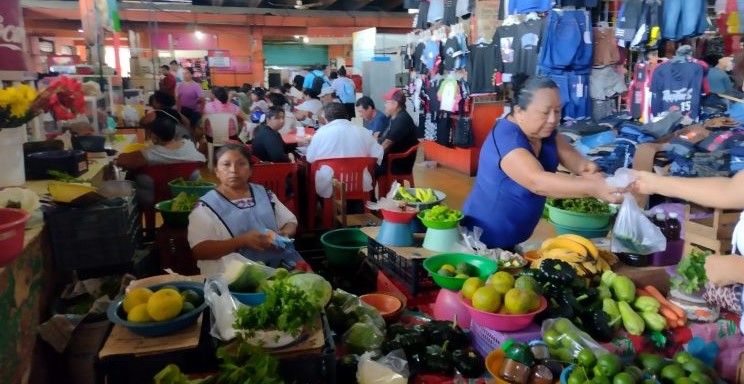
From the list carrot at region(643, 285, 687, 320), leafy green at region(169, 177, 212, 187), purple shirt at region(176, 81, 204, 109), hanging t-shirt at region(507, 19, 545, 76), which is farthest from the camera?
purple shirt at region(176, 81, 204, 109)

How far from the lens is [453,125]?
9266mm

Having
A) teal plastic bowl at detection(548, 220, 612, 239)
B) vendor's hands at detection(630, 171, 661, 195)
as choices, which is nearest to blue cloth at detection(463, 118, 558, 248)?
teal plastic bowl at detection(548, 220, 612, 239)

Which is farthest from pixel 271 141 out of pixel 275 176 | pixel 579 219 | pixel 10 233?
pixel 10 233

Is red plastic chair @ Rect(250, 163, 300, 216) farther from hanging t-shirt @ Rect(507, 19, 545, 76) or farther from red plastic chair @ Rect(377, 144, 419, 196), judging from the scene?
hanging t-shirt @ Rect(507, 19, 545, 76)

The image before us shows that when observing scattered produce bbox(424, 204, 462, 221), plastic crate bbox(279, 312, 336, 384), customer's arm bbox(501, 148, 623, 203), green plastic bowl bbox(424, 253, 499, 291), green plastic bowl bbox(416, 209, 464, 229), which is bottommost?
plastic crate bbox(279, 312, 336, 384)

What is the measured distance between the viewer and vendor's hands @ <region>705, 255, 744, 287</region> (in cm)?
179

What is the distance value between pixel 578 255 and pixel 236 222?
1.72m

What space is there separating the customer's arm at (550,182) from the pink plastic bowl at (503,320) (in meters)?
0.60

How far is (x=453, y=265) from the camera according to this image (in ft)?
7.97

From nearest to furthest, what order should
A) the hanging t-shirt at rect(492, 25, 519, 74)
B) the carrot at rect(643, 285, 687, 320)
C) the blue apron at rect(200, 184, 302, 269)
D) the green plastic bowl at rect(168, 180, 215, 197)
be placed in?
1. the carrot at rect(643, 285, 687, 320)
2. the blue apron at rect(200, 184, 302, 269)
3. the green plastic bowl at rect(168, 180, 215, 197)
4. the hanging t-shirt at rect(492, 25, 519, 74)

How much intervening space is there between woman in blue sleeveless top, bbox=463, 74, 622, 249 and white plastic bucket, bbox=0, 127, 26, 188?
2.48 metres

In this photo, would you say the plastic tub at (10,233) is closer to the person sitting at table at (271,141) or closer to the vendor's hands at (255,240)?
the vendor's hands at (255,240)

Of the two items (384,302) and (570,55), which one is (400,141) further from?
(384,302)

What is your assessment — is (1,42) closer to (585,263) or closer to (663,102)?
(585,263)
